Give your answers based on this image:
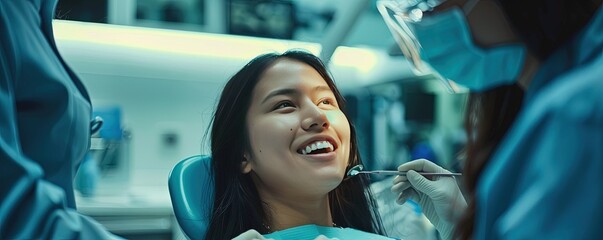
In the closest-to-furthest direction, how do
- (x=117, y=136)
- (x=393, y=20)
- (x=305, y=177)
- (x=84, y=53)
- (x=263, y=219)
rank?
(x=393, y=20) < (x=305, y=177) < (x=263, y=219) < (x=84, y=53) < (x=117, y=136)

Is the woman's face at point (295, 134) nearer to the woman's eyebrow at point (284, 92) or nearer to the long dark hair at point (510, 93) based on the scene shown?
the woman's eyebrow at point (284, 92)

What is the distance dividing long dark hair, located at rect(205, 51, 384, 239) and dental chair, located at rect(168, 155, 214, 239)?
0.03 m

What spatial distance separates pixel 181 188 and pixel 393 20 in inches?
39.2

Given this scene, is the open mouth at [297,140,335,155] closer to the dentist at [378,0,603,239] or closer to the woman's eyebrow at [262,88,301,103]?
the woman's eyebrow at [262,88,301,103]

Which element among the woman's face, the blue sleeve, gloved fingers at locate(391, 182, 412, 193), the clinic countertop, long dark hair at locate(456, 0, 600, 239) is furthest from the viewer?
the clinic countertop

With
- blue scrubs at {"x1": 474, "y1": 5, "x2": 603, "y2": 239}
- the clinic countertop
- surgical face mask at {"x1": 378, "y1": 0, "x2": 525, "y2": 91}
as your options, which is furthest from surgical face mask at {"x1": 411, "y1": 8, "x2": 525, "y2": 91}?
the clinic countertop

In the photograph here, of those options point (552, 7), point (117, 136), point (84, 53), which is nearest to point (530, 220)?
point (552, 7)

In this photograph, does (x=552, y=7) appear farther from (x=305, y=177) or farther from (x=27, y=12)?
(x=305, y=177)

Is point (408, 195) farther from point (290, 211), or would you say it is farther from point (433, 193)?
point (290, 211)

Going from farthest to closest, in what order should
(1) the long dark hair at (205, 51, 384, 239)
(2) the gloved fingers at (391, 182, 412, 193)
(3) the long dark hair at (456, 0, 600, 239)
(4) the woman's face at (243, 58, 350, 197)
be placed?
(2) the gloved fingers at (391, 182, 412, 193) < (1) the long dark hair at (205, 51, 384, 239) < (4) the woman's face at (243, 58, 350, 197) < (3) the long dark hair at (456, 0, 600, 239)

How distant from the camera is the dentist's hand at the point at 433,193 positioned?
2008 mm

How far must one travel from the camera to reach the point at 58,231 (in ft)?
3.24

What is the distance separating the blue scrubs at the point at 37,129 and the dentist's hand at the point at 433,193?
1.12 metres

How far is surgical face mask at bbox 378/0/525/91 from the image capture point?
1056 millimetres
